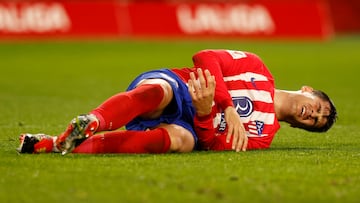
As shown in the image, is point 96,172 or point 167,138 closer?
point 96,172

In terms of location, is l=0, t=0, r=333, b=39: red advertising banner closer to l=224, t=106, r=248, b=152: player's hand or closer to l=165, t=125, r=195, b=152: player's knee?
l=165, t=125, r=195, b=152: player's knee

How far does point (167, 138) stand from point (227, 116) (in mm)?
381

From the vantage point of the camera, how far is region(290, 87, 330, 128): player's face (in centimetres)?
646

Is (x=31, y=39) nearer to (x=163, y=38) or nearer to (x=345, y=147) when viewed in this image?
(x=163, y=38)

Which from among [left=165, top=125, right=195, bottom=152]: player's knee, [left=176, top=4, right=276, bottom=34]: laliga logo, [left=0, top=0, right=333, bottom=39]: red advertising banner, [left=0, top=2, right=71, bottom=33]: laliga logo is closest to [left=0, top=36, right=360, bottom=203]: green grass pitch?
[left=165, top=125, right=195, bottom=152]: player's knee

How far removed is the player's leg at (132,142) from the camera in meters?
5.83

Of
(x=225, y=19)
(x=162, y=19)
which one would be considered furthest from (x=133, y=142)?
(x=225, y=19)

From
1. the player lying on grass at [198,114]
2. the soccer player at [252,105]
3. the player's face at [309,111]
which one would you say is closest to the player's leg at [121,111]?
the player lying on grass at [198,114]

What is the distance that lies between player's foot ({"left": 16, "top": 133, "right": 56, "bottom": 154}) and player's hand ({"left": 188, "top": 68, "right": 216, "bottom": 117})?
0.88m

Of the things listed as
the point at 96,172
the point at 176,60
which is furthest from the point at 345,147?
the point at 176,60

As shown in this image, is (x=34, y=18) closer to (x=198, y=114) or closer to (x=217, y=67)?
(x=217, y=67)

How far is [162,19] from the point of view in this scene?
76.0 feet

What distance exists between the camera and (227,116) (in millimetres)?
5891

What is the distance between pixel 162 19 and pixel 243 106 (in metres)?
17.0
